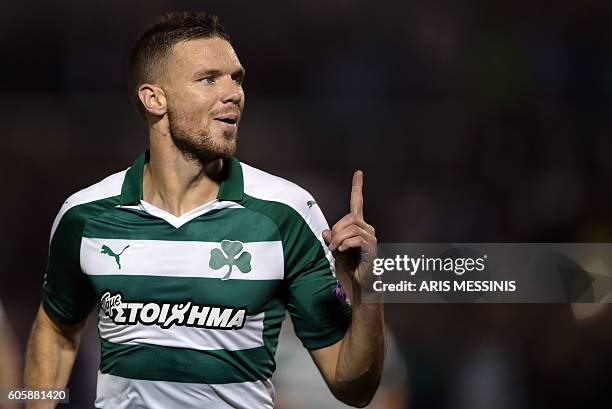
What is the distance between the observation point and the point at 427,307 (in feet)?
15.1

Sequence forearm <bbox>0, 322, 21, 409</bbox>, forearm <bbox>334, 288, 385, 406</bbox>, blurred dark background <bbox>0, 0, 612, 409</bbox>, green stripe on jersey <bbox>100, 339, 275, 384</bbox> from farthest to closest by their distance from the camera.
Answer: blurred dark background <bbox>0, 0, 612, 409</bbox> < forearm <bbox>0, 322, 21, 409</bbox> < green stripe on jersey <bbox>100, 339, 275, 384</bbox> < forearm <bbox>334, 288, 385, 406</bbox>

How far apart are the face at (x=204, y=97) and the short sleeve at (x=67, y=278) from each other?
45cm

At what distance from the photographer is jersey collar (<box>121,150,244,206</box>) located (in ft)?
9.78

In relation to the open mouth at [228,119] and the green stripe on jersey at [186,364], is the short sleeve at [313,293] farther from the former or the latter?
the open mouth at [228,119]

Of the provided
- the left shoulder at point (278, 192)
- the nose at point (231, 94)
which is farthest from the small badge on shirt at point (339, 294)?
the nose at point (231, 94)

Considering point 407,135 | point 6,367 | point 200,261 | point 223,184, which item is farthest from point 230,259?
point 407,135

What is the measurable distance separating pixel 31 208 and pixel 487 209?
87.6 inches

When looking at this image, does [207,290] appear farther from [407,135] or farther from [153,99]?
[407,135]

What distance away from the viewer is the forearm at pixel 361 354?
8.89 feet

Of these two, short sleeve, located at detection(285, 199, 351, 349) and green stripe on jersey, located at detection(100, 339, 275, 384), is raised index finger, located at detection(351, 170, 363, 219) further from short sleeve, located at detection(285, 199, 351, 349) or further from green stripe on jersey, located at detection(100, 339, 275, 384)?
green stripe on jersey, located at detection(100, 339, 275, 384)

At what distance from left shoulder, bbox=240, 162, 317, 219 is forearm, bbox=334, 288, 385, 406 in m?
0.41

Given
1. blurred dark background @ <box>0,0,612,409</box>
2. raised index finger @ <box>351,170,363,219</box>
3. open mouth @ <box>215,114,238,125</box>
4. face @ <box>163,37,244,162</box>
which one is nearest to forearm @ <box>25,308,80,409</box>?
face @ <box>163,37,244,162</box>

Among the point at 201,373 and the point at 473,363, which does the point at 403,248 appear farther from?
the point at 201,373

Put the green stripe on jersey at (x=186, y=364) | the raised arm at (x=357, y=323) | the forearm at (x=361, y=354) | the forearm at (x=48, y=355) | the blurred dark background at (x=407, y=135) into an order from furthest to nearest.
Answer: the blurred dark background at (x=407, y=135), the forearm at (x=48, y=355), the green stripe on jersey at (x=186, y=364), the forearm at (x=361, y=354), the raised arm at (x=357, y=323)
